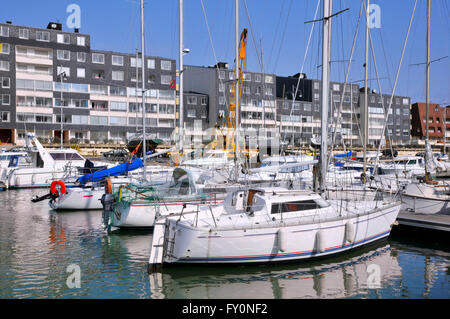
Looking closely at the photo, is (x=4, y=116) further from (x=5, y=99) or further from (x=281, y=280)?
(x=281, y=280)

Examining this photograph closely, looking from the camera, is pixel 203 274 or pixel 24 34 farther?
pixel 24 34

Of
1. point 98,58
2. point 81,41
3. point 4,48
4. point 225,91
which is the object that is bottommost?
point 225,91

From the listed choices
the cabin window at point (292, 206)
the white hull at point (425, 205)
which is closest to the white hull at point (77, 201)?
the cabin window at point (292, 206)

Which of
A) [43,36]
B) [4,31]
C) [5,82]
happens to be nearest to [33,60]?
[43,36]

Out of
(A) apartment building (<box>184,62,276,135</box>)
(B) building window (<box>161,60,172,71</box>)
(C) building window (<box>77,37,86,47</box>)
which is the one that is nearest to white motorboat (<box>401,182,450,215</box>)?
(A) apartment building (<box>184,62,276,135</box>)

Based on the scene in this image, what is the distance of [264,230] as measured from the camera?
12.0m

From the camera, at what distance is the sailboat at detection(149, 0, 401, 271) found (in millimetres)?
11805

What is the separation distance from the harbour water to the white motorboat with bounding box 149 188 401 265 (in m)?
0.50

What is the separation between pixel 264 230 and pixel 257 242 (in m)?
0.42

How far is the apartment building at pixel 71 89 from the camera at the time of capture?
214ft

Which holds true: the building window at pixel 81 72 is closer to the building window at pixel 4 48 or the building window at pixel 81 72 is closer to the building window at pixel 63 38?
the building window at pixel 63 38

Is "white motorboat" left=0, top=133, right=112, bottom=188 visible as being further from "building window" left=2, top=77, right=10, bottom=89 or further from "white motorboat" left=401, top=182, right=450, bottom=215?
"building window" left=2, top=77, right=10, bottom=89
